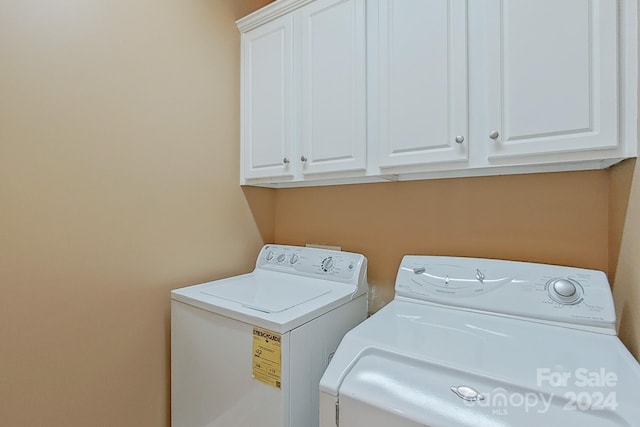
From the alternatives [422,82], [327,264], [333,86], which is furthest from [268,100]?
[327,264]

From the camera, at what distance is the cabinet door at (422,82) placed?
1.11 m

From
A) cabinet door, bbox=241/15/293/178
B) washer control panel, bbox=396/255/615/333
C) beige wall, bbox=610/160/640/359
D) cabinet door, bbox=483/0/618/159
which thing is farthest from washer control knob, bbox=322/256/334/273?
beige wall, bbox=610/160/640/359

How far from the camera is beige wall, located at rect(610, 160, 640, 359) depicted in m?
0.87

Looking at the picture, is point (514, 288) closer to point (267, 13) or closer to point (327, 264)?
point (327, 264)

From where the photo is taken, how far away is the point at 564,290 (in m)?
1.01

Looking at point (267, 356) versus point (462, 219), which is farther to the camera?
point (462, 219)

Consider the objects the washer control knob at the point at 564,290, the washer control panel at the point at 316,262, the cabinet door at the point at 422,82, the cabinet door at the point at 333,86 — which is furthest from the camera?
the washer control panel at the point at 316,262

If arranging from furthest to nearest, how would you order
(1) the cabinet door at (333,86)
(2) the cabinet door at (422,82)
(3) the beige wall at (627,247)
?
(1) the cabinet door at (333,86)
(2) the cabinet door at (422,82)
(3) the beige wall at (627,247)

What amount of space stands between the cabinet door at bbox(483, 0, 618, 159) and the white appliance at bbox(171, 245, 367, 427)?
84 cm

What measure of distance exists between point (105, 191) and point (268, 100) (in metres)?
0.88

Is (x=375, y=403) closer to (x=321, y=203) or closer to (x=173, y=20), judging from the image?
(x=321, y=203)

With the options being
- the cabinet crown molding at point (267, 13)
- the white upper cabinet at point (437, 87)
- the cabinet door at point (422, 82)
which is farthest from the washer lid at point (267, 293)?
the cabinet crown molding at point (267, 13)

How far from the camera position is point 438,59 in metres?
1.15

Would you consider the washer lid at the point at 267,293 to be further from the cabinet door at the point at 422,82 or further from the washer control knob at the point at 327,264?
the cabinet door at the point at 422,82
